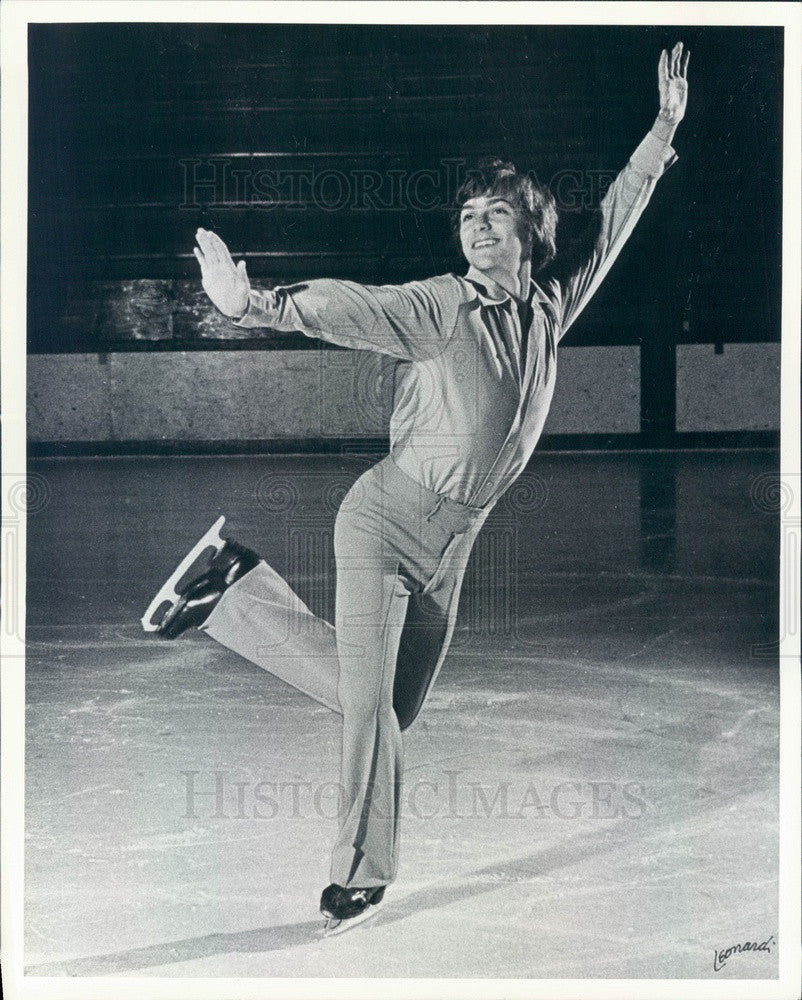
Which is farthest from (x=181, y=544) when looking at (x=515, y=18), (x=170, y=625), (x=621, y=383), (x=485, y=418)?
(x=515, y=18)

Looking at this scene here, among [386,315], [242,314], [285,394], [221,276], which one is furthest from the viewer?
[285,394]

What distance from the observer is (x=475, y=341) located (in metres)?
3.70

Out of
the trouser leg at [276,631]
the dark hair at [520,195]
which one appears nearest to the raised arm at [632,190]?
the dark hair at [520,195]

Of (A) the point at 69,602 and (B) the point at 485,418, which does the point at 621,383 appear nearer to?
(B) the point at 485,418

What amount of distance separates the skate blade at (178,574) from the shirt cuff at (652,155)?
5.29 ft

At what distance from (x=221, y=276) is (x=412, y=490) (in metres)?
0.81

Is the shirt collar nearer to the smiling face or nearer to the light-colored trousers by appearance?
the smiling face

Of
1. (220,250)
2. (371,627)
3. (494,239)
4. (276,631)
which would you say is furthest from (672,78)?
(276,631)

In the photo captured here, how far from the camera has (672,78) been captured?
3.75 m

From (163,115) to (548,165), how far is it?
1.13m

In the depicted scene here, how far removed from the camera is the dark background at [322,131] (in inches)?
146
